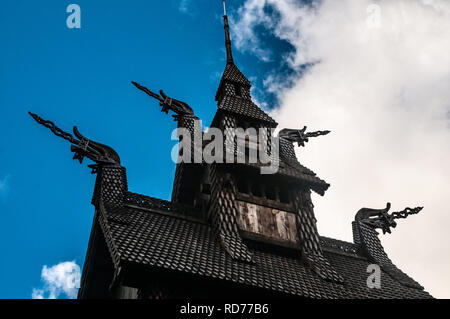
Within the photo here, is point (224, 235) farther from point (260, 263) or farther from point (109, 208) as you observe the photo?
point (109, 208)

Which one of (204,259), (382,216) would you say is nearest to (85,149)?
(204,259)

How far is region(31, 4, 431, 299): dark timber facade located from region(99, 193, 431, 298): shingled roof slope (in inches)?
1.5

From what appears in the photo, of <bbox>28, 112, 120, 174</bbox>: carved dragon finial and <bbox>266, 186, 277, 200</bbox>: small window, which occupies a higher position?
<bbox>28, 112, 120, 174</bbox>: carved dragon finial

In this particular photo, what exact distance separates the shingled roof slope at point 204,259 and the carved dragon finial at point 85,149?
209cm

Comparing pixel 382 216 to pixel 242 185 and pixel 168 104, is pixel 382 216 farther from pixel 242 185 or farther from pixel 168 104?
pixel 168 104

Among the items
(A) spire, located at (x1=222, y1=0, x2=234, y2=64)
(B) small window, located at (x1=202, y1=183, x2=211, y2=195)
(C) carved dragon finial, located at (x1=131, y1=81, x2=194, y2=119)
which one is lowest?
(B) small window, located at (x1=202, y1=183, x2=211, y2=195)

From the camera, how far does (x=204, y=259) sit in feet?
46.1

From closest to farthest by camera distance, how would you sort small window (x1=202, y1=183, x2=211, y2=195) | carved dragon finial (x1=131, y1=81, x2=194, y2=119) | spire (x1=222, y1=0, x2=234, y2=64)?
small window (x1=202, y1=183, x2=211, y2=195)
carved dragon finial (x1=131, y1=81, x2=194, y2=119)
spire (x1=222, y1=0, x2=234, y2=64)

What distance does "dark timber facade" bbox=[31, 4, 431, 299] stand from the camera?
13172 millimetres

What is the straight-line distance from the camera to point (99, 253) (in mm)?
16547

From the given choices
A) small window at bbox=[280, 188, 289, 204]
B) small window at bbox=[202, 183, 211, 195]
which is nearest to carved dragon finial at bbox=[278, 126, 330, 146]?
small window at bbox=[280, 188, 289, 204]

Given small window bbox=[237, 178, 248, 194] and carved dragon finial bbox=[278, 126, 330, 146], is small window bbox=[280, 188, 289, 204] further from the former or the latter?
carved dragon finial bbox=[278, 126, 330, 146]
